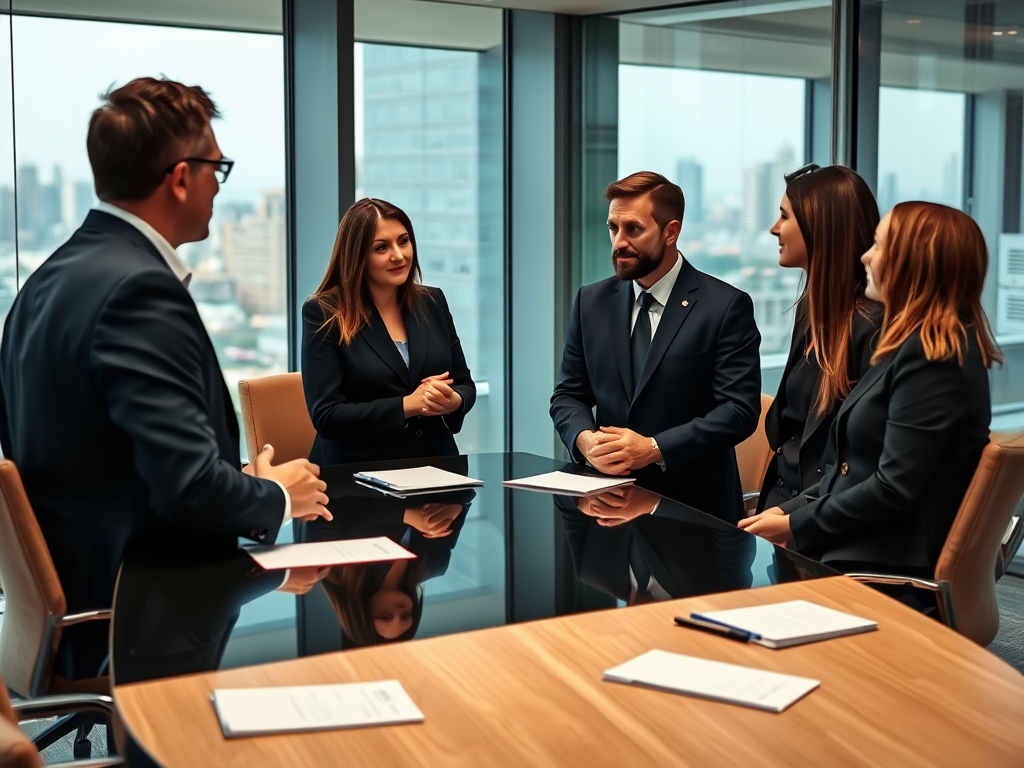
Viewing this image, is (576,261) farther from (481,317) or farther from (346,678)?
(346,678)

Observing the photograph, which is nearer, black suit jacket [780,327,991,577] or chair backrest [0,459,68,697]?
chair backrest [0,459,68,697]

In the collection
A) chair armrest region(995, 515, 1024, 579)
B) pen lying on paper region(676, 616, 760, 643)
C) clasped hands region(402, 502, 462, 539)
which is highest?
clasped hands region(402, 502, 462, 539)

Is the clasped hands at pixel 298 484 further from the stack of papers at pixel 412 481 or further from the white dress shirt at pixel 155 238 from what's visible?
the stack of papers at pixel 412 481

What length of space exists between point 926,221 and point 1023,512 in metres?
0.90

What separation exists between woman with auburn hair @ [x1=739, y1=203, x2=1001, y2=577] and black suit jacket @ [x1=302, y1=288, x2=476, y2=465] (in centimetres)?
139

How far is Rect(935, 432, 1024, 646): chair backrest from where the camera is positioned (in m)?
2.50

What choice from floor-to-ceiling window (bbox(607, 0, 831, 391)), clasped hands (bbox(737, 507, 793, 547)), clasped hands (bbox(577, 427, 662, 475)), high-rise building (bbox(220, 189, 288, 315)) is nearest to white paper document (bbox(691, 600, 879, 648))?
clasped hands (bbox(737, 507, 793, 547))

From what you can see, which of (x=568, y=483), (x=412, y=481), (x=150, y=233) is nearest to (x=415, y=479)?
(x=412, y=481)

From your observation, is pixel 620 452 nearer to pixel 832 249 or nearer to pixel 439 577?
pixel 832 249

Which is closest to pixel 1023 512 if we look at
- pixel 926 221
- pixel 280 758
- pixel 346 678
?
pixel 926 221

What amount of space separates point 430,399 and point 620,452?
714 millimetres

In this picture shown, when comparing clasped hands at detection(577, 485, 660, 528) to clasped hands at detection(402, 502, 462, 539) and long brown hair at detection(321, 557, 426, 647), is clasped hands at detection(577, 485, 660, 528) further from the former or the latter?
long brown hair at detection(321, 557, 426, 647)

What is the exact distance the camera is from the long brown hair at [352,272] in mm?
3746

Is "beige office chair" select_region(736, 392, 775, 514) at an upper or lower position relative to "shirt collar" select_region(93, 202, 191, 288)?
lower
